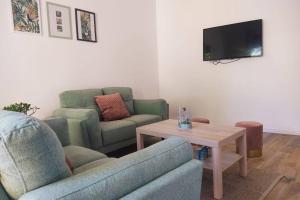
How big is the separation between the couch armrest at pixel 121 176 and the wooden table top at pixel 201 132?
846 mm

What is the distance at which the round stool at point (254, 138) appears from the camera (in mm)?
2586

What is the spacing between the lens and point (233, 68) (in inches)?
154

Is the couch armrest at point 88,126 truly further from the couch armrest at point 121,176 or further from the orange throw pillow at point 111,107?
the couch armrest at point 121,176

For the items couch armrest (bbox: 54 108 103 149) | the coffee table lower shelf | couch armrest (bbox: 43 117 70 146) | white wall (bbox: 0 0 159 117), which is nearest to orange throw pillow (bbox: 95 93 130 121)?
white wall (bbox: 0 0 159 117)

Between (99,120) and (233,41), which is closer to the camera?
(99,120)

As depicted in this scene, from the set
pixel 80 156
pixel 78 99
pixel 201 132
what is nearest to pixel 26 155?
pixel 80 156

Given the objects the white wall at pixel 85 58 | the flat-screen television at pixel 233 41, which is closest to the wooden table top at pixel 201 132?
the white wall at pixel 85 58

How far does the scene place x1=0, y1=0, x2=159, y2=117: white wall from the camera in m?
2.73

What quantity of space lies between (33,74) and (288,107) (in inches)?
141

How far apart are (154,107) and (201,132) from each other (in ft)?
4.48

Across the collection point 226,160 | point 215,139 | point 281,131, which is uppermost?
point 215,139

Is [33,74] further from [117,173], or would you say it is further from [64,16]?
[117,173]

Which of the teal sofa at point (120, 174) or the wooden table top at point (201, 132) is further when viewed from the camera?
the wooden table top at point (201, 132)

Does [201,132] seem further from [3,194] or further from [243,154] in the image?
[3,194]
